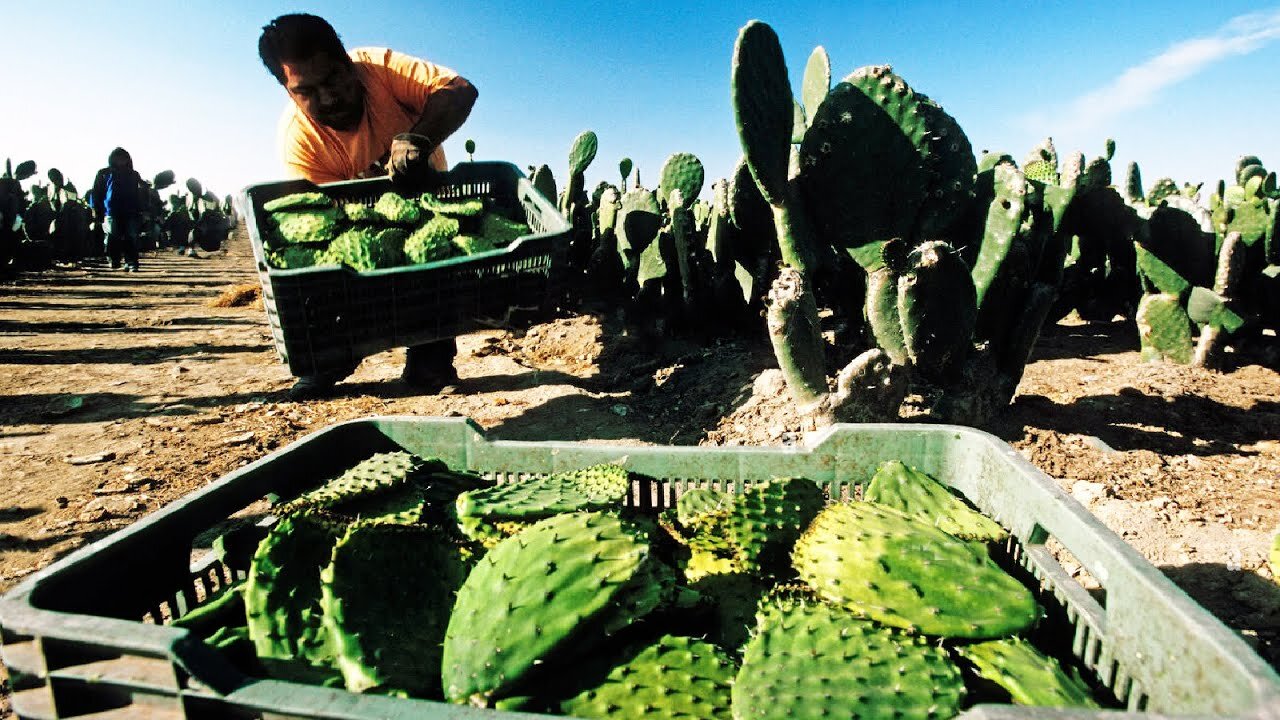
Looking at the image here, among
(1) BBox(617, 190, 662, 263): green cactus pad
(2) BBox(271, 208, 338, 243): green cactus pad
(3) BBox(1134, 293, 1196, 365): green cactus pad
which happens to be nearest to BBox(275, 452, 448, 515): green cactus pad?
(2) BBox(271, 208, 338, 243): green cactus pad

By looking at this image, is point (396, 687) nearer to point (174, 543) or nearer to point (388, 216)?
point (174, 543)

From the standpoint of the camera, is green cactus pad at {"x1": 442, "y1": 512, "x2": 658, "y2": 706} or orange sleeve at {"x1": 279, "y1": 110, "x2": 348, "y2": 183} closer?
green cactus pad at {"x1": 442, "y1": 512, "x2": 658, "y2": 706}

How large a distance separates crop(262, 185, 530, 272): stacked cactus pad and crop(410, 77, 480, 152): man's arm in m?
0.42

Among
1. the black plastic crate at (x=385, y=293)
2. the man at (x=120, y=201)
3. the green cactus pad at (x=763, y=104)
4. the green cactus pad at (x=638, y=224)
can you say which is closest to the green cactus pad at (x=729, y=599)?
the green cactus pad at (x=763, y=104)

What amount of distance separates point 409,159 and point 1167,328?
4.06 meters

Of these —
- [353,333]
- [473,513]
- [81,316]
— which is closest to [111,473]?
[353,333]

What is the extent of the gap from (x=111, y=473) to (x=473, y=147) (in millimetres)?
6572

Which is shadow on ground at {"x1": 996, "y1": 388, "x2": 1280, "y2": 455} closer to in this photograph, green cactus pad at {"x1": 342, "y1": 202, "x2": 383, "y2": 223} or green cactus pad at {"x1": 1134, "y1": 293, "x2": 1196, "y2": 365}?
green cactus pad at {"x1": 1134, "y1": 293, "x2": 1196, "y2": 365}

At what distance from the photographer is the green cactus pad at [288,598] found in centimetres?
103

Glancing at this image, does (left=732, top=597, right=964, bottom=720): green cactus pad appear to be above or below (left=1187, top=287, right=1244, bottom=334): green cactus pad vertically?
below

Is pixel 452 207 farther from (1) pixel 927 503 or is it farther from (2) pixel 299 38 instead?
(1) pixel 927 503

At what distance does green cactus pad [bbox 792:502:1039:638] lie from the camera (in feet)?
3.32

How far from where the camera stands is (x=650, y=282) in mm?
4664

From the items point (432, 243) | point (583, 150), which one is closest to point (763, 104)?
point (432, 243)
